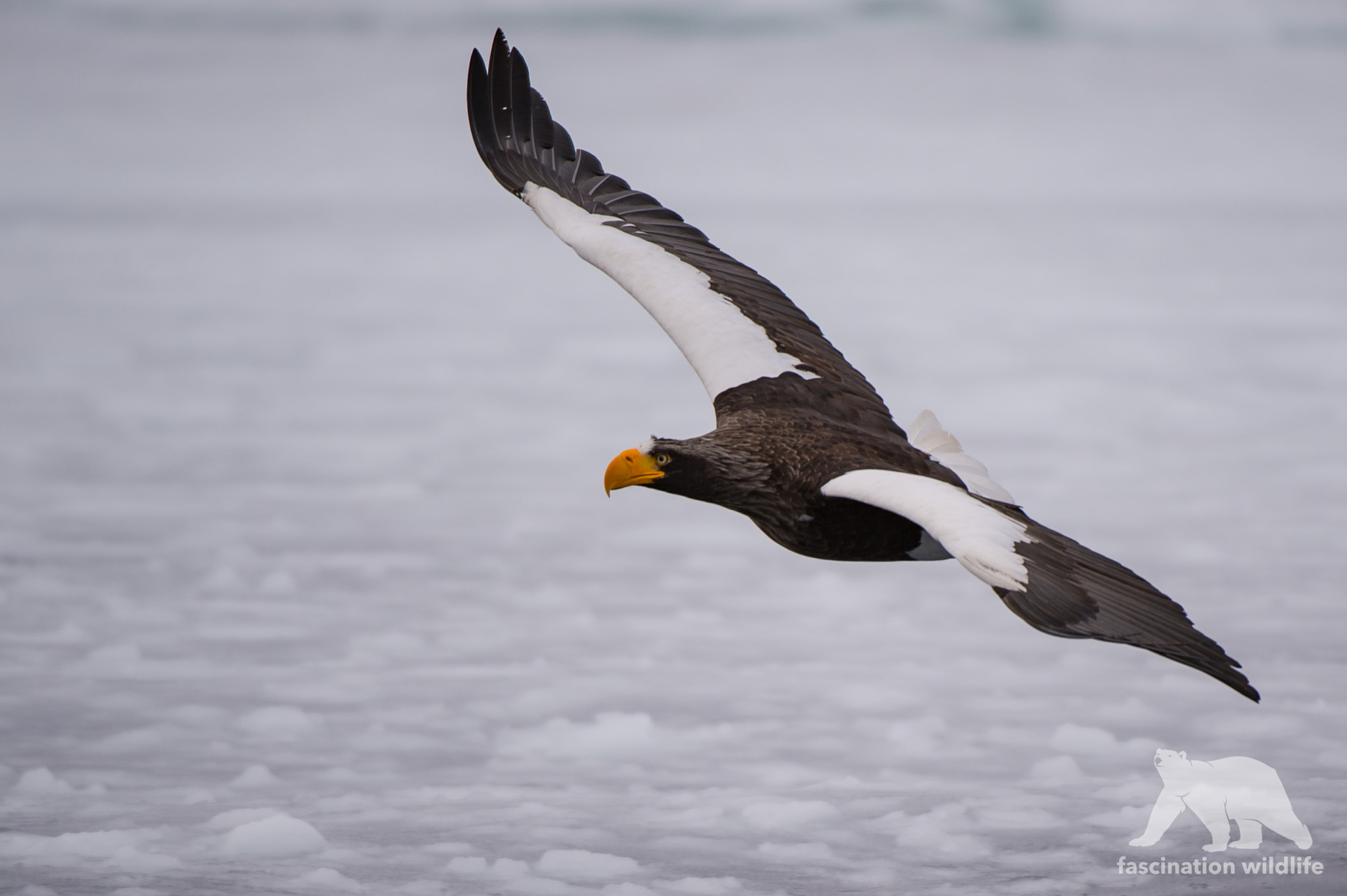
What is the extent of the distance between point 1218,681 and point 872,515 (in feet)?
7.36

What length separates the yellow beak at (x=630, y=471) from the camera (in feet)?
24.2

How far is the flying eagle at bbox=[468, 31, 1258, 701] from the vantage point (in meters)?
6.00

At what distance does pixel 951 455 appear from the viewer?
A: 827 cm

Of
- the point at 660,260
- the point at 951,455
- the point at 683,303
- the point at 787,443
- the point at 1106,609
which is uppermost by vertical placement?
the point at 660,260

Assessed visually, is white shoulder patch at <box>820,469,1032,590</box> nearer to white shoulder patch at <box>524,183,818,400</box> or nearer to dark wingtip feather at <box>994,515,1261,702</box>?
dark wingtip feather at <box>994,515,1261,702</box>

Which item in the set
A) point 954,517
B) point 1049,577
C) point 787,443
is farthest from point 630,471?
point 1049,577

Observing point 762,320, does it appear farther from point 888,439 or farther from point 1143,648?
point 1143,648

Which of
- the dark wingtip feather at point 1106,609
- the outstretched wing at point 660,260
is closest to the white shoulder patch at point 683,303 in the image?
the outstretched wing at point 660,260

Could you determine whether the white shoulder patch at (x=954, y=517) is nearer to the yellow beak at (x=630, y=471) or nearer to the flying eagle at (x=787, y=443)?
the flying eagle at (x=787, y=443)

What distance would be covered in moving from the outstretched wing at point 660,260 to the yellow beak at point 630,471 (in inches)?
45.0

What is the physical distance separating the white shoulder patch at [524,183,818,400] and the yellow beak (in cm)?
131

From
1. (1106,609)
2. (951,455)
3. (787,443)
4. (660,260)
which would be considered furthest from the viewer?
(660,260)

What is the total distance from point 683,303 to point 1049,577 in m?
3.58

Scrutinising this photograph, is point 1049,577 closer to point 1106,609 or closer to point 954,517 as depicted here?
point 1106,609
